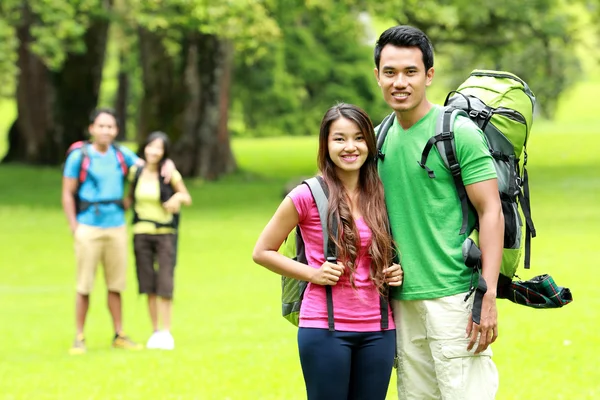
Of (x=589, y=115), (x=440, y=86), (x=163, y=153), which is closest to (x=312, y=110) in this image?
(x=440, y=86)

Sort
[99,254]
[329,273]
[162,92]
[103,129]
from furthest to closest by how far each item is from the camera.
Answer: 1. [162,92]
2. [99,254]
3. [103,129]
4. [329,273]

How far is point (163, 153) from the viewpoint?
426 inches

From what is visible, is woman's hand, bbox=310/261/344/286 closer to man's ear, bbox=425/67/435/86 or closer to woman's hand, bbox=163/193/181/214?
man's ear, bbox=425/67/435/86

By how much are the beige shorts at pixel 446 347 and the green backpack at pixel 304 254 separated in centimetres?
19

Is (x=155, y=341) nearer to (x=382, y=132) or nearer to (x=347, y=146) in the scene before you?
(x=382, y=132)

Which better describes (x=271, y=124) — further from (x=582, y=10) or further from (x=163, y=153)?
(x=163, y=153)

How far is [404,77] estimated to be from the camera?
4887 mm

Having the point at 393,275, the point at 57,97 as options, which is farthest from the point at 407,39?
the point at 57,97

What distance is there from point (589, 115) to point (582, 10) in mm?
48591

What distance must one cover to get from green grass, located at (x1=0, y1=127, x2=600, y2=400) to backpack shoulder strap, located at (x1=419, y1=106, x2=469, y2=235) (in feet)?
11.3

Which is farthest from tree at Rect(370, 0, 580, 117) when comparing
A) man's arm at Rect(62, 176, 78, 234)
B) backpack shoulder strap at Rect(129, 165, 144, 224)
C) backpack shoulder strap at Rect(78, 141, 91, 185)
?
man's arm at Rect(62, 176, 78, 234)

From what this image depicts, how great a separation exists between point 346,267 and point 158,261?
6.38 meters

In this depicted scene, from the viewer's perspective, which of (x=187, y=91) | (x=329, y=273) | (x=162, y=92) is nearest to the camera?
(x=329, y=273)

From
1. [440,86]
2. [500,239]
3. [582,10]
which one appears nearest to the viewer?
[500,239]
